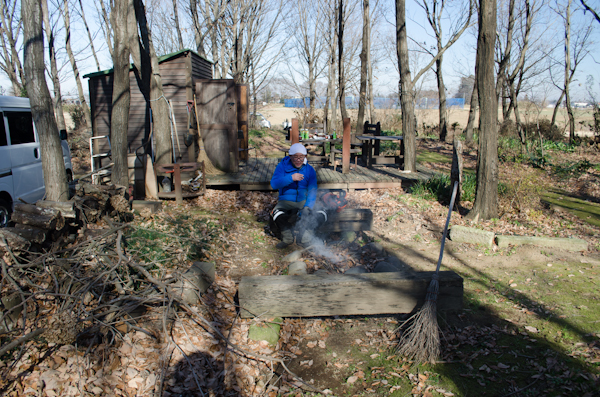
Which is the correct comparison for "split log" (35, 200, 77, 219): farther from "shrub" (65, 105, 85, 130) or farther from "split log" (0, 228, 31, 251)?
"shrub" (65, 105, 85, 130)

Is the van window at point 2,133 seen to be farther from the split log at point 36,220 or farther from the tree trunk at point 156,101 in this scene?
the tree trunk at point 156,101

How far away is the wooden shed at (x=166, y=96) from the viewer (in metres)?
11.7

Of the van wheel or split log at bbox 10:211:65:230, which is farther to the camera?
the van wheel

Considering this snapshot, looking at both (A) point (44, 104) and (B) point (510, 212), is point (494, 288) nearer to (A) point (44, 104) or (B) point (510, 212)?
(B) point (510, 212)

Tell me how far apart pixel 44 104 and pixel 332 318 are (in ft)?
17.3

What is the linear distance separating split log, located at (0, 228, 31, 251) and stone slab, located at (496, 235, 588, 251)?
19.7 feet

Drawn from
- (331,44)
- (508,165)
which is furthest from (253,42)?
(508,165)

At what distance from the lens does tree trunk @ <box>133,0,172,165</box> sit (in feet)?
30.2

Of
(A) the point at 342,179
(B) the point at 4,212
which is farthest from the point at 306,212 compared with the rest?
(B) the point at 4,212

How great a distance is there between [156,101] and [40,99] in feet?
12.1

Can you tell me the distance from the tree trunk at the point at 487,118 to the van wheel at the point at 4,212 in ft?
26.0

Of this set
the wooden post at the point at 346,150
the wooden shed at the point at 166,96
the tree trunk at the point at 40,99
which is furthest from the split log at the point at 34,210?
the wooden shed at the point at 166,96

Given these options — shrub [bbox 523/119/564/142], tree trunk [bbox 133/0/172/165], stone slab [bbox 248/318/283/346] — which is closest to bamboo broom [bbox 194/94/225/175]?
tree trunk [bbox 133/0/172/165]

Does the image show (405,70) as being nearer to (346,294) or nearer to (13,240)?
(346,294)
